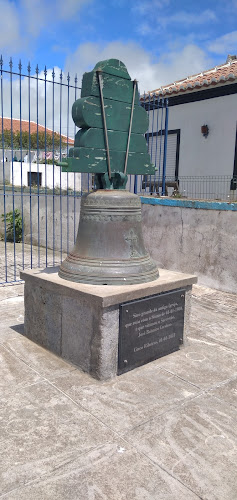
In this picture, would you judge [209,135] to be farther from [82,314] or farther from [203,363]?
[82,314]

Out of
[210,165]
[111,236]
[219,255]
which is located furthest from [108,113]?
[210,165]

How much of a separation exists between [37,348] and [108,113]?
2425mm

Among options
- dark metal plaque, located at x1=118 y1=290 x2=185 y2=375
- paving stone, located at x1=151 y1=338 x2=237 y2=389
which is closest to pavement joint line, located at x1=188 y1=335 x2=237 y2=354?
paving stone, located at x1=151 y1=338 x2=237 y2=389

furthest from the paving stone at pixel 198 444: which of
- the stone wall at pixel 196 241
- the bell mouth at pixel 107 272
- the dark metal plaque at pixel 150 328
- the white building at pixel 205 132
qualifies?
the white building at pixel 205 132

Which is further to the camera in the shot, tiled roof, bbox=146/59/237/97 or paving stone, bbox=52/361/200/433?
tiled roof, bbox=146/59/237/97

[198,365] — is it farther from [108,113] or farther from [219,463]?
[108,113]

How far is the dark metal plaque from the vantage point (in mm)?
3449

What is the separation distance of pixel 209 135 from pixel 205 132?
0.15 m

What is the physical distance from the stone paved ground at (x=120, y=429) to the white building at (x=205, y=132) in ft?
26.0

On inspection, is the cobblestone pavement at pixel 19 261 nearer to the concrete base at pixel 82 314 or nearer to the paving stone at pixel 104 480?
the concrete base at pixel 82 314

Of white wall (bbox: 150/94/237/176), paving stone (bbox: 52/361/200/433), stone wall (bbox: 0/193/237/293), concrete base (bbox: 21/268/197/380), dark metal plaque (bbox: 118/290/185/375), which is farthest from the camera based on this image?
white wall (bbox: 150/94/237/176)

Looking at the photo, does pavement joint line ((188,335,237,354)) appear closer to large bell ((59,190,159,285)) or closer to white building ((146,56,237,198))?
large bell ((59,190,159,285))

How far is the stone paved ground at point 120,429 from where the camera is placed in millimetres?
2168

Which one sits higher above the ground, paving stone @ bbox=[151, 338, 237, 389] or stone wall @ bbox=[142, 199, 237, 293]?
stone wall @ bbox=[142, 199, 237, 293]
